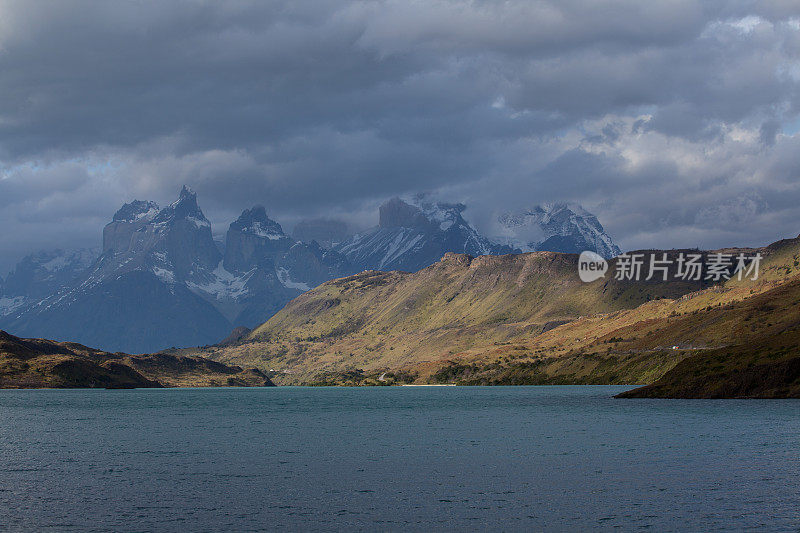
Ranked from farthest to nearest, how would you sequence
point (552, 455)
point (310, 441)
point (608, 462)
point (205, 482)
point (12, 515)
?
point (310, 441), point (552, 455), point (608, 462), point (205, 482), point (12, 515)

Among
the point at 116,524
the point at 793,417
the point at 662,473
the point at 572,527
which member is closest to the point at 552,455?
the point at 662,473

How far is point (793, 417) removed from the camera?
176375mm

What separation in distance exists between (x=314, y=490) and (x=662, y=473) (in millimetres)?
44055

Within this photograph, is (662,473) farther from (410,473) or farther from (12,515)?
(12,515)

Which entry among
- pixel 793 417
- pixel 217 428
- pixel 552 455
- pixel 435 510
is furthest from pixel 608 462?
pixel 217 428

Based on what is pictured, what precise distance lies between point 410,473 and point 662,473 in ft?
105

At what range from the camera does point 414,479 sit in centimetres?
9612

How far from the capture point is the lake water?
7206cm

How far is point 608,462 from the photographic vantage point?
110 meters

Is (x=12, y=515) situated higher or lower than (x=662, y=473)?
lower

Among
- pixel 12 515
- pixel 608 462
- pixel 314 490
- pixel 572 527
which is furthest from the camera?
pixel 608 462

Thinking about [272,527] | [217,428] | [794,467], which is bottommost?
[217,428]

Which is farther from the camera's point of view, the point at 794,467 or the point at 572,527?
the point at 794,467

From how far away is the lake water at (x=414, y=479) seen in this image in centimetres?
7206
